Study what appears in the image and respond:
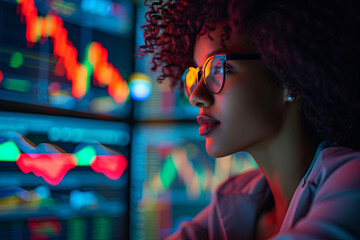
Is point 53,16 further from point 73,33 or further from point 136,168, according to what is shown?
point 136,168

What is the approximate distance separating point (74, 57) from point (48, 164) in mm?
435

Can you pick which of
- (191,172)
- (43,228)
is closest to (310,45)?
(191,172)

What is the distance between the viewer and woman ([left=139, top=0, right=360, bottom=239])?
2.15 feet

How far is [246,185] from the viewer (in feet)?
3.60

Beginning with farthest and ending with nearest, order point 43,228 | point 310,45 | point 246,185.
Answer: point 43,228 → point 246,185 → point 310,45

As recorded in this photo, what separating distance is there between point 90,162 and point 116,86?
→ 1.17ft

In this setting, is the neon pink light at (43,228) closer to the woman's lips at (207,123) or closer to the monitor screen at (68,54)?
the monitor screen at (68,54)

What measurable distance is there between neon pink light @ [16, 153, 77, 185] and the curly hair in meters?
0.70

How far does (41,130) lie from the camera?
1.23 metres

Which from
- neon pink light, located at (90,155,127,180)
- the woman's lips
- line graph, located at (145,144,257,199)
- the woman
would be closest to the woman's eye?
the woman

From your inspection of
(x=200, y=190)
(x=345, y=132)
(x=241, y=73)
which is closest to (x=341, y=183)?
(x=345, y=132)

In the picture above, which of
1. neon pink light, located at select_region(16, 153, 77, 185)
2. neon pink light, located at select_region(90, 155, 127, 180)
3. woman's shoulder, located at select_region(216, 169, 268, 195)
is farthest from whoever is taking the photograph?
neon pink light, located at select_region(90, 155, 127, 180)

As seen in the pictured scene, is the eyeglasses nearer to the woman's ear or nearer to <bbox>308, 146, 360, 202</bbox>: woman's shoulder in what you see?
the woman's ear

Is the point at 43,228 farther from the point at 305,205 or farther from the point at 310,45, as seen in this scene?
the point at 310,45
